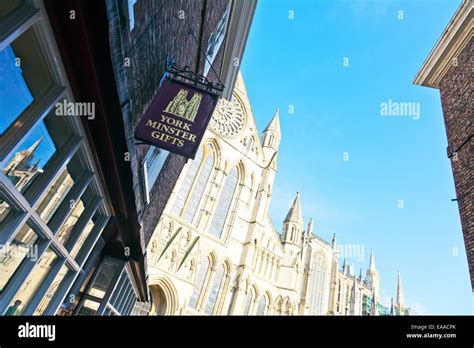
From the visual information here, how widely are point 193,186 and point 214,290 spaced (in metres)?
8.01

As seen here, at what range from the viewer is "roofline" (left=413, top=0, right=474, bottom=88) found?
9.48m

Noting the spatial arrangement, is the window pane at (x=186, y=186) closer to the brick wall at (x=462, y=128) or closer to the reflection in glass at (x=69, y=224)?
the brick wall at (x=462, y=128)

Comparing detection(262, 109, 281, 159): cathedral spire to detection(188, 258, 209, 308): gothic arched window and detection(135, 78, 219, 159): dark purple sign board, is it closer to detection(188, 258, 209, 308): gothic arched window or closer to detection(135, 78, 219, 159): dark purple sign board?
detection(188, 258, 209, 308): gothic arched window

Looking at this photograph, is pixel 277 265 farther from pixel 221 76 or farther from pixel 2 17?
pixel 2 17

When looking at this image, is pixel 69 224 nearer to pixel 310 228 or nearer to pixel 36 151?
pixel 36 151

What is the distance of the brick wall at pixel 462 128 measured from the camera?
818cm

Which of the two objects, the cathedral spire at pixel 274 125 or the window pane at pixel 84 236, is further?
the cathedral spire at pixel 274 125

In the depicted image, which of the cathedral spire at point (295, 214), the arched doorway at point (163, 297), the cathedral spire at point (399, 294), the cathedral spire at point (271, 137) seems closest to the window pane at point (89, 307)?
the arched doorway at point (163, 297)

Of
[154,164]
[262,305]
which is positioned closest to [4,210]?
[154,164]

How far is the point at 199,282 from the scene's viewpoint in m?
22.1

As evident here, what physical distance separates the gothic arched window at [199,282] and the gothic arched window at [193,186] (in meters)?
3.45
